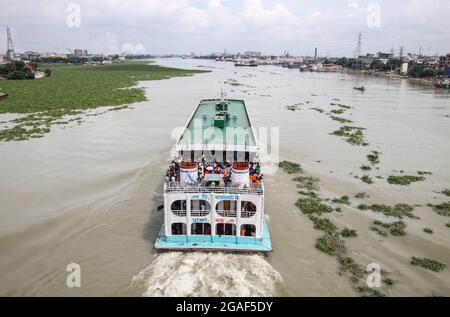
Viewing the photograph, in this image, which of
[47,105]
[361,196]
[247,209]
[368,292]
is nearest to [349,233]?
[368,292]

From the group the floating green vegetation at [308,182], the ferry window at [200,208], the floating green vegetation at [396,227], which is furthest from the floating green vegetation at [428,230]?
the ferry window at [200,208]

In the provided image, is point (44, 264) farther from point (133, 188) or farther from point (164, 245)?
point (133, 188)

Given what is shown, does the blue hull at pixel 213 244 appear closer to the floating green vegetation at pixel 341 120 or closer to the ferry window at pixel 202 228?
the ferry window at pixel 202 228

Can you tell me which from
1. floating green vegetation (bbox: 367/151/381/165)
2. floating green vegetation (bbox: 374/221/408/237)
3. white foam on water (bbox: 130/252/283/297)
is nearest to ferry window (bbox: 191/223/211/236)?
white foam on water (bbox: 130/252/283/297)
